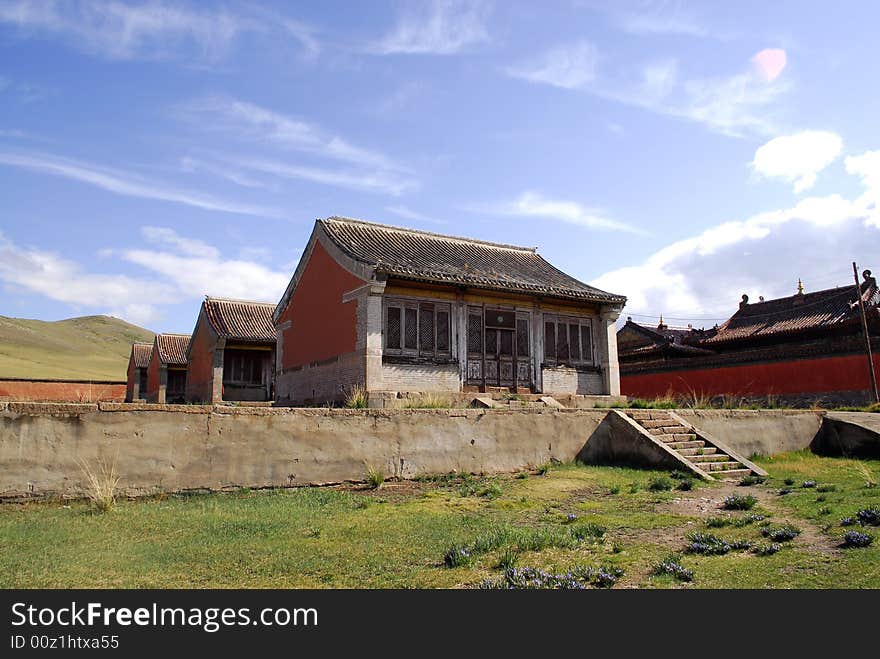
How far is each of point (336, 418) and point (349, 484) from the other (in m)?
0.99

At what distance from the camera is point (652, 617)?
4.07 metres

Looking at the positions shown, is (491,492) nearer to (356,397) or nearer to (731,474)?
(731,474)

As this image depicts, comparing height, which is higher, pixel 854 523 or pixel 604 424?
pixel 604 424

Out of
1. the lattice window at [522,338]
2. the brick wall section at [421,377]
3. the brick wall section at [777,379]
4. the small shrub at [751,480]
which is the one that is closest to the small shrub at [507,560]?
the small shrub at [751,480]

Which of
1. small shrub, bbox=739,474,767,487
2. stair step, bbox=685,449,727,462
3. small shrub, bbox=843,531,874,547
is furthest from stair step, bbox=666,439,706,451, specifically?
small shrub, bbox=843,531,874,547

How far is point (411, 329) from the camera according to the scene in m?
16.5

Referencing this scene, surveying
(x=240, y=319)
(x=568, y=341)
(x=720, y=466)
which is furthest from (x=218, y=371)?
(x=720, y=466)

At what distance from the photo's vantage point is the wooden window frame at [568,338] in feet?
61.2

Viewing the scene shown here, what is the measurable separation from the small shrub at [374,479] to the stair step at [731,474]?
5.59 metres

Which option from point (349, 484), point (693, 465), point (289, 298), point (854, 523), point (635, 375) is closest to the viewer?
point (854, 523)

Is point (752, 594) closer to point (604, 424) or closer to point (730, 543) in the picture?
point (730, 543)

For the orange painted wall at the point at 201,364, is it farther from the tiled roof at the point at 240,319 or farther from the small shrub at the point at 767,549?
the small shrub at the point at 767,549

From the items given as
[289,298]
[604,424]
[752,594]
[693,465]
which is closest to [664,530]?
[752,594]

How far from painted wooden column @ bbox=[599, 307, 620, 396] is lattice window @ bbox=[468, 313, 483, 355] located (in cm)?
418
